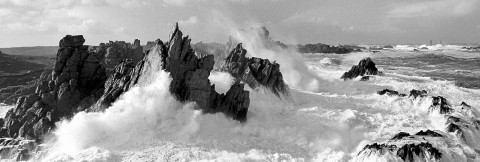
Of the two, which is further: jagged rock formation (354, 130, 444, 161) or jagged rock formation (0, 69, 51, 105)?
jagged rock formation (0, 69, 51, 105)

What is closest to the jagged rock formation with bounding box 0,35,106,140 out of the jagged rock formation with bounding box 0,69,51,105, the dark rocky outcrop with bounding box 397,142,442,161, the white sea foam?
the jagged rock formation with bounding box 0,69,51,105

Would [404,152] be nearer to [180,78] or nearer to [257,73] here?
[180,78]

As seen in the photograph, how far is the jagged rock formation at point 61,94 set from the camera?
878 inches

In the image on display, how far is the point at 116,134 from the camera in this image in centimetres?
2031

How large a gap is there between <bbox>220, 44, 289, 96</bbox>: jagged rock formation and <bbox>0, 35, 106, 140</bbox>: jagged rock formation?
465 inches

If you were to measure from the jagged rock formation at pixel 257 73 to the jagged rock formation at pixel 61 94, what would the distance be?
11822 mm

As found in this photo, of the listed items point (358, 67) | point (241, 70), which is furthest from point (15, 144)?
point (358, 67)

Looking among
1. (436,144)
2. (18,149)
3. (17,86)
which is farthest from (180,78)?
(17,86)

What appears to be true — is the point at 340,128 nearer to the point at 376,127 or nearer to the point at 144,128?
the point at 376,127

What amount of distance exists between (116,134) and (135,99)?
2.56 meters

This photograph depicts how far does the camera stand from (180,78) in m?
23.9

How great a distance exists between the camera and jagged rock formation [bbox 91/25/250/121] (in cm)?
2334

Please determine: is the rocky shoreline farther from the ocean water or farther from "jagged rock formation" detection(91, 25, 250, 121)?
the ocean water

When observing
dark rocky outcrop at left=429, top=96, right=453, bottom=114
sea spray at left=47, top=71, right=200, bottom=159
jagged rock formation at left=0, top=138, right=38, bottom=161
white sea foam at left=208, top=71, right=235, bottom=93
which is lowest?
jagged rock formation at left=0, top=138, right=38, bottom=161
